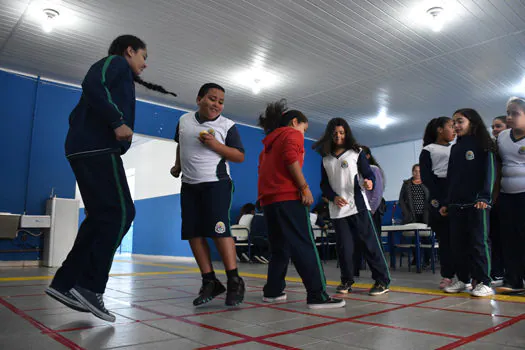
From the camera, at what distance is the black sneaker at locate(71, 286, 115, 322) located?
71.6 inches

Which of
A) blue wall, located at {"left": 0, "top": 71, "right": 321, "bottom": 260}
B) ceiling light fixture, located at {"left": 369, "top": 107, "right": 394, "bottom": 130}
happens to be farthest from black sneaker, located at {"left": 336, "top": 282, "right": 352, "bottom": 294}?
ceiling light fixture, located at {"left": 369, "top": 107, "right": 394, "bottom": 130}

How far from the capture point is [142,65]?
217cm

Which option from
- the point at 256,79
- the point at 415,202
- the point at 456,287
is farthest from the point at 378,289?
the point at 256,79

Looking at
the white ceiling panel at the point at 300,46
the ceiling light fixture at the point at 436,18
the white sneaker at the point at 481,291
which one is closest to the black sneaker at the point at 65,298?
the white sneaker at the point at 481,291

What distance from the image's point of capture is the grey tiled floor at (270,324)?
153 centimetres

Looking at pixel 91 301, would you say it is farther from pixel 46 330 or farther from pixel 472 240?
pixel 472 240

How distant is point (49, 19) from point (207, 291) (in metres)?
4.69

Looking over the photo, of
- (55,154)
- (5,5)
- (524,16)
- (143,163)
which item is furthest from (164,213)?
(524,16)

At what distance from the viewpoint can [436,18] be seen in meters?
5.18

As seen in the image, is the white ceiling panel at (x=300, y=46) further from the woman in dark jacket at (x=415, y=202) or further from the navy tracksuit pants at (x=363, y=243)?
the navy tracksuit pants at (x=363, y=243)

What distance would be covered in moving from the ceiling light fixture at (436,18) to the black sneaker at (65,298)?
5.08m

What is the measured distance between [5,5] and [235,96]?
425 centimetres

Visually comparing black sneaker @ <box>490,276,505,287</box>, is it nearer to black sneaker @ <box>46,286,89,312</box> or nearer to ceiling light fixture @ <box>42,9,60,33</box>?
black sneaker @ <box>46,286,89,312</box>

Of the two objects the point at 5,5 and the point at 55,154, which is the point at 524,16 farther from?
the point at 55,154
